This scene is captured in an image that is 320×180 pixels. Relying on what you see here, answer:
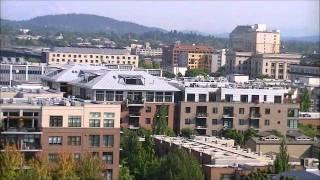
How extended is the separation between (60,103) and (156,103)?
343 cm

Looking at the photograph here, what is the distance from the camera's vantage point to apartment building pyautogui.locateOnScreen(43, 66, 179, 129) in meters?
11.1

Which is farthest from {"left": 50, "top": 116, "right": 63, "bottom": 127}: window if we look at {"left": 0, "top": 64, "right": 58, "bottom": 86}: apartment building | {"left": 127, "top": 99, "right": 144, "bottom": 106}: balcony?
{"left": 0, "top": 64, "right": 58, "bottom": 86}: apartment building

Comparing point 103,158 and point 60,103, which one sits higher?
point 60,103

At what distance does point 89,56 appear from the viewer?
24719 mm

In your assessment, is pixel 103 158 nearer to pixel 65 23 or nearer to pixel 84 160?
pixel 84 160

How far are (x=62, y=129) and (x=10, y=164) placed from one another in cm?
99

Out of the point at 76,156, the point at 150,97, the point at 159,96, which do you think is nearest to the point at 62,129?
the point at 76,156

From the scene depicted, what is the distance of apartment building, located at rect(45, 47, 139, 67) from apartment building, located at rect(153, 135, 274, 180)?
49.7ft

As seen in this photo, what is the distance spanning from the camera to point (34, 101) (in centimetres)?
813

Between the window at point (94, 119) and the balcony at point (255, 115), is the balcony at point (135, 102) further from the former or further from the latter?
the window at point (94, 119)

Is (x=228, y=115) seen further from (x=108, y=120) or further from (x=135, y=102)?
(x=108, y=120)

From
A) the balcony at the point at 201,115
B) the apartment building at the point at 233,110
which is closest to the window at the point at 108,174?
the apartment building at the point at 233,110

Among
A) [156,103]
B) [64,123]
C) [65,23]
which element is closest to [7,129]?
[64,123]

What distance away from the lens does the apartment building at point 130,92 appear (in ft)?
36.3
